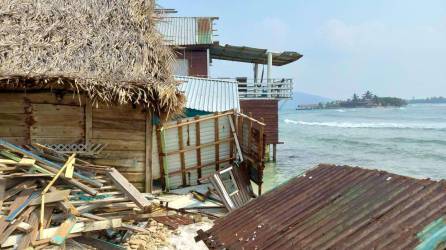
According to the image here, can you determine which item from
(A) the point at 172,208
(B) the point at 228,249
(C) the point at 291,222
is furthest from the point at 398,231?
(A) the point at 172,208

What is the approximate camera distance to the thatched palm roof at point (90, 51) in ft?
25.3

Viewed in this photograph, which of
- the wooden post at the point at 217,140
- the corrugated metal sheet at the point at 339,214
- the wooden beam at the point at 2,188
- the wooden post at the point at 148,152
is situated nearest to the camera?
the corrugated metal sheet at the point at 339,214

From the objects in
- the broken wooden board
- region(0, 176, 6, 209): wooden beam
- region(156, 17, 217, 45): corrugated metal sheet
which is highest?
region(156, 17, 217, 45): corrugated metal sheet

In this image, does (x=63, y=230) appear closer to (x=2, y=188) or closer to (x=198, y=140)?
(x=2, y=188)

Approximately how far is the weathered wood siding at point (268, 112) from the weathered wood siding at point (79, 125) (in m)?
12.0

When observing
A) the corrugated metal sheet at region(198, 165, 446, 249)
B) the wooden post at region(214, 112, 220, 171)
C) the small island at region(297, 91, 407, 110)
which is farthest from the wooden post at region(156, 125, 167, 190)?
the small island at region(297, 91, 407, 110)

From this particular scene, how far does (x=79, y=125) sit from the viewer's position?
8672mm

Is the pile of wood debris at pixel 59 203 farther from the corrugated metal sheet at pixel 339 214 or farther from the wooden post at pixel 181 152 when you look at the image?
the wooden post at pixel 181 152

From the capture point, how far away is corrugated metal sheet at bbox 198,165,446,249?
290 centimetres

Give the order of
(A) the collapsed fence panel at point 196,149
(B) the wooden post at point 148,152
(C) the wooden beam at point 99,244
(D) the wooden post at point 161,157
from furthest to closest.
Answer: (A) the collapsed fence panel at point 196,149, (D) the wooden post at point 161,157, (B) the wooden post at point 148,152, (C) the wooden beam at point 99,244

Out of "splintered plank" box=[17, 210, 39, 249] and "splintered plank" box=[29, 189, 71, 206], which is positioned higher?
"splintered plank" box=[29, 189, 71, 206]

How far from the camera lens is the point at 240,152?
11.5 m

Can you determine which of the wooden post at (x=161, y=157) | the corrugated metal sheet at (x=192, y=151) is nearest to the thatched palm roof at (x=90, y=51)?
the wooden post at (x=161, y=157)

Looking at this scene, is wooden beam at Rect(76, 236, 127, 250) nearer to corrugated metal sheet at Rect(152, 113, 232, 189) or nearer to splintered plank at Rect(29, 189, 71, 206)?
splintered plank at Rect(29, 189, 71, 206)
